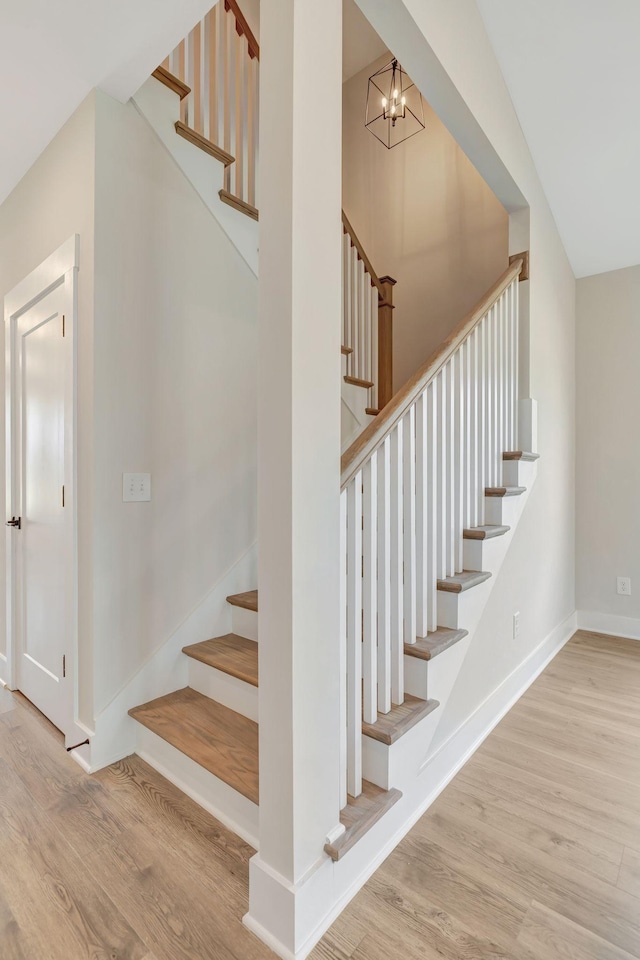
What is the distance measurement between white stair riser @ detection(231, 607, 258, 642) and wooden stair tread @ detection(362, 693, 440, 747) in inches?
33.2

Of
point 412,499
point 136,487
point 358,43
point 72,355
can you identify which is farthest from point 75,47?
point 358,43

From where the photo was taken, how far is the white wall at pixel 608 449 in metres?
3.49

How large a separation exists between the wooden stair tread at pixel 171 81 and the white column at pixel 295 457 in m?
1.13

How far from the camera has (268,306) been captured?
1231 millimetres

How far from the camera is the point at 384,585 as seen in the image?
5.32ft

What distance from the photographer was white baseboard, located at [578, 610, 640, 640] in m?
3.50

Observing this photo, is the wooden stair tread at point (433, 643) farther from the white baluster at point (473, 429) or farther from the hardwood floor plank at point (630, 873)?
the hardwood floor plank at point (630, 873)

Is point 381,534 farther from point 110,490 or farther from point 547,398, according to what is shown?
point 547,398

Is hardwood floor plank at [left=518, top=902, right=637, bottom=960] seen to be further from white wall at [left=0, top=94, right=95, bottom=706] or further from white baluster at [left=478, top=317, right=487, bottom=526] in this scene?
white wall at [left=0, top=94, right=95, bottom=706]

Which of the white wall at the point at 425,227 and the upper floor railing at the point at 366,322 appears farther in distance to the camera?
the white wall at the point at 425,227

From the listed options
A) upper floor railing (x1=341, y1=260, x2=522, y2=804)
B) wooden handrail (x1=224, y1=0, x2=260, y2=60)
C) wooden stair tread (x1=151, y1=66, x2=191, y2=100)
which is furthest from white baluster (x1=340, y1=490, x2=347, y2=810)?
wooden handrail (x1=224, y1=0, x2=260, y2=60)

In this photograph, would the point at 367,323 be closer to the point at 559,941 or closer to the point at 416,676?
the point at 416,676

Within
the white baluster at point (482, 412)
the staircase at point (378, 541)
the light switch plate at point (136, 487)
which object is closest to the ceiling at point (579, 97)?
the staircase at point (378, 541)

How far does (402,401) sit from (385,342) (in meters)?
2.20
